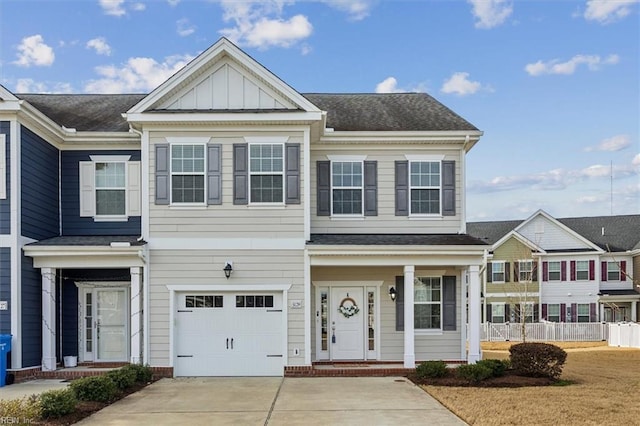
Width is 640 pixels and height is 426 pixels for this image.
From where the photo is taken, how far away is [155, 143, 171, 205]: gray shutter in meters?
15.0

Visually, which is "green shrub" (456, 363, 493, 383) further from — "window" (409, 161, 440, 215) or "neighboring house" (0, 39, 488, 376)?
"window" (409, 161, 440, 215)

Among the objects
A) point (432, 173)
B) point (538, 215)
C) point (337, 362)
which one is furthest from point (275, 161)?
point (538, 215)

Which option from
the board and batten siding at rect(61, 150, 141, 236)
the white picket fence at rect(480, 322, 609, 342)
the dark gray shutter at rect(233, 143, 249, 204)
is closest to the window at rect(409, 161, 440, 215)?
the dark gray shutter at rect(233, 143, 249, 204)

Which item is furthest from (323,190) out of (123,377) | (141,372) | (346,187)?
(123,377)

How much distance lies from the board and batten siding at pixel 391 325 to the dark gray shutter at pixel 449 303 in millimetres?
90

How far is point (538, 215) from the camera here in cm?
3662

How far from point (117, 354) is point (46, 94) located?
803cm

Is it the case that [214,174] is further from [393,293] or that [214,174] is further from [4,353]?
[4,353]

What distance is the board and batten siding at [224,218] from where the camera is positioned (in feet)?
49.3

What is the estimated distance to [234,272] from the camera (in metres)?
15.0

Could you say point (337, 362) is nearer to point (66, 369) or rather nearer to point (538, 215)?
point (66, 369)

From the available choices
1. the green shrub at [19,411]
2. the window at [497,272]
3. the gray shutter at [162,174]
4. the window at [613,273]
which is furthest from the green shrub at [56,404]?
the window at [613,273]

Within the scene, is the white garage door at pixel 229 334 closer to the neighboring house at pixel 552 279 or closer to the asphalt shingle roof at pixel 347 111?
the asphalt shingle roof at pixel 347 111

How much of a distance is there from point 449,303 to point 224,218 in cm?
621
